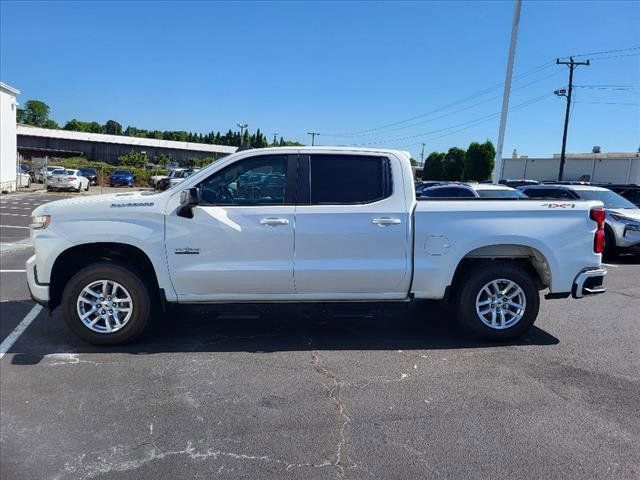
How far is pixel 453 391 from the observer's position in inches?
171

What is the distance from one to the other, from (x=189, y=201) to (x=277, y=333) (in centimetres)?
173

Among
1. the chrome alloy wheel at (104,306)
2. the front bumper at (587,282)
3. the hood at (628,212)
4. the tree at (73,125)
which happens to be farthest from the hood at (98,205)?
the tree at (73,125)

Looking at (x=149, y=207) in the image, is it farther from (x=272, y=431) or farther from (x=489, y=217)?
(x=489, y=217)

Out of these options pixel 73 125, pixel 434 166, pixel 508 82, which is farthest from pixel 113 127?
pixel 508 82

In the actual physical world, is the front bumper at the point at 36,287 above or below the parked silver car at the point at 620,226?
below

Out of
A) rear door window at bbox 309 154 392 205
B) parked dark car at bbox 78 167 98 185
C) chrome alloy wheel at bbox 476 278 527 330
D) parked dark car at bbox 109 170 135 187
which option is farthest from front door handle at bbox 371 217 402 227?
parked dark car at bbox 78 167 98 185

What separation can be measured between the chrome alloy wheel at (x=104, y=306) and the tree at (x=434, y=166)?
61.5 metres

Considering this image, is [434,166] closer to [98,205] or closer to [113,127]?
[98,205]

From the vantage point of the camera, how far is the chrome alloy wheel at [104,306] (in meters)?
5.18

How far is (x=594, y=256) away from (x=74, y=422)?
5.07 metres

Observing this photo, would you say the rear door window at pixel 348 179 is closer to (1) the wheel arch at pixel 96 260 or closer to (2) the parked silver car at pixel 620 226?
(1) the wheel arch at pixel 96 260

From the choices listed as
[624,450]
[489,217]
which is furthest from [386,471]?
[489,217]

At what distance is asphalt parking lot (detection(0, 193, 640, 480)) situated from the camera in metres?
3.28

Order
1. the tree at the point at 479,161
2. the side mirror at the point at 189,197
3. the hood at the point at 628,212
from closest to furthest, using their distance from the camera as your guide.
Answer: the side mirror at the point at 189,197 < the hood at the point at 628,212 < the tree at the point at 479,161
